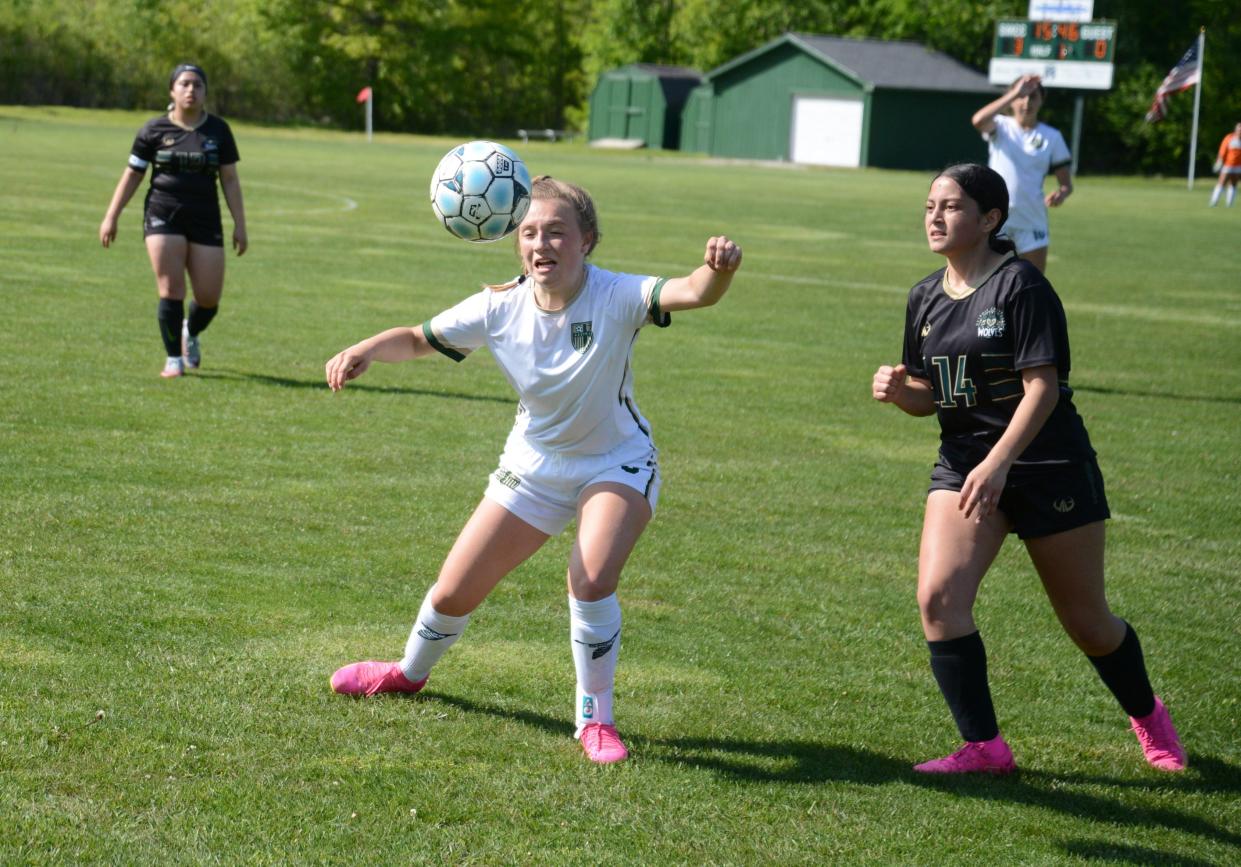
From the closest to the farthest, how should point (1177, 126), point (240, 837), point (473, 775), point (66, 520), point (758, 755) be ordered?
point (240, 837) → point (473, 775) → point (758, 755) → point (66, 520) → point (1177, 126)

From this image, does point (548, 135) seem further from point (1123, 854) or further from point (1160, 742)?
point (1123, 854)

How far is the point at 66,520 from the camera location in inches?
275

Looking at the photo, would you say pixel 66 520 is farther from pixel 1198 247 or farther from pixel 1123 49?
pixel 1123 49

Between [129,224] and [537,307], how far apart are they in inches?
752

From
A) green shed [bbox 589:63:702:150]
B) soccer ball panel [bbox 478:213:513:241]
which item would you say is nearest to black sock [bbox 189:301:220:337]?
soccer ball panel [bbox 478:213:513:241]

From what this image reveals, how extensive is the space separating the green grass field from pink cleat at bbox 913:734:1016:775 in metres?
0.06

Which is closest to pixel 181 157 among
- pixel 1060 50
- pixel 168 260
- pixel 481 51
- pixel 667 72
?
pixel 168 260

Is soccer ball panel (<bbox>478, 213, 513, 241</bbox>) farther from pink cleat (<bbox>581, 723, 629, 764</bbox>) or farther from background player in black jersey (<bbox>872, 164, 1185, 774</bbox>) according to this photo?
pink cleat (<bbox>581, 723, 629, 764</bbox>)

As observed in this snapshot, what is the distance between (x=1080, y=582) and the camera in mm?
4711

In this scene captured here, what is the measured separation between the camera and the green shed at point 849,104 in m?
62.3

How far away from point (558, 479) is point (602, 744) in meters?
0.86

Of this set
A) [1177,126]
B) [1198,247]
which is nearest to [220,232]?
[1198,247]

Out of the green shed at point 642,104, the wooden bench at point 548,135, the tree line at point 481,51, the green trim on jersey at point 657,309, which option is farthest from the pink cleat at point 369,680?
the wooden bench at point 548,135

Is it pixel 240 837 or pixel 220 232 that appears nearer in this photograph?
pixel 240 837
